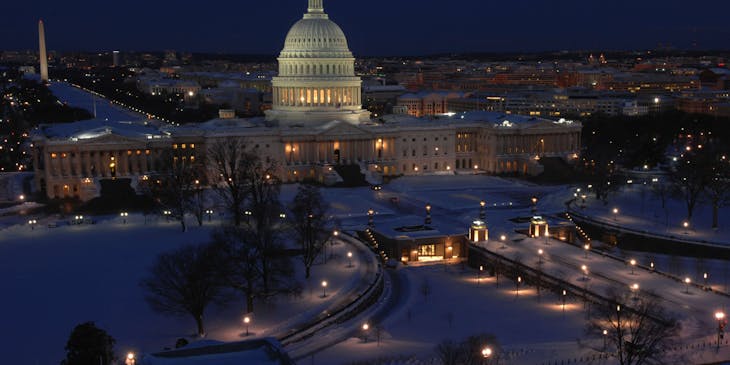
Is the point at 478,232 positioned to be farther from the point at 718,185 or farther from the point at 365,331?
the point at 718,185

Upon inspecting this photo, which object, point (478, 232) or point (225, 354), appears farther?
point (478, 232)

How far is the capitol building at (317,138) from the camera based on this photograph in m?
69.3

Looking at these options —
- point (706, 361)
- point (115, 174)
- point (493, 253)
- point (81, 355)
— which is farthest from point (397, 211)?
point (81, 355)

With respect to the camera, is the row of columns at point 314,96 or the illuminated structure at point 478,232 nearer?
the illuminated structure at point 478,232

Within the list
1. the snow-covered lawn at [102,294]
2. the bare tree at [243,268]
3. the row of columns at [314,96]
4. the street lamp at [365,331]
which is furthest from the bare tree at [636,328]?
the row of columns at [314,96]

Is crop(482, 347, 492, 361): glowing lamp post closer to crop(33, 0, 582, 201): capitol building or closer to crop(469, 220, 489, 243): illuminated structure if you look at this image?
crop(469, 220, 489, 243): illuminated structure

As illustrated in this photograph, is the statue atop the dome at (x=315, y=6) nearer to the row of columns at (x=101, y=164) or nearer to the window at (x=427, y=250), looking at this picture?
the row of columns at (x=101, y=164)

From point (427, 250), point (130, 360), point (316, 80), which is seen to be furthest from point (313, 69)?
point (130, 360)

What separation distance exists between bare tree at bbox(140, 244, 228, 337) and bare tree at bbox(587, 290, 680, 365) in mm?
15328

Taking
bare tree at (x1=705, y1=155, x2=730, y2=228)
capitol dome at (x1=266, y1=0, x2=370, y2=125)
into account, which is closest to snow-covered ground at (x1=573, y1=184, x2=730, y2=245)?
bare tree at (x1=705, y1=155, x2=730, y2=228)

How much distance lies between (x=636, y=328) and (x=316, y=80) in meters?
60.1

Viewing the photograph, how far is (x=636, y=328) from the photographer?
31141 mm

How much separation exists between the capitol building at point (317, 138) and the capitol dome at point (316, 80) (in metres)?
0.11

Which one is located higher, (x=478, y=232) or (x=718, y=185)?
(x=718, y=185)
